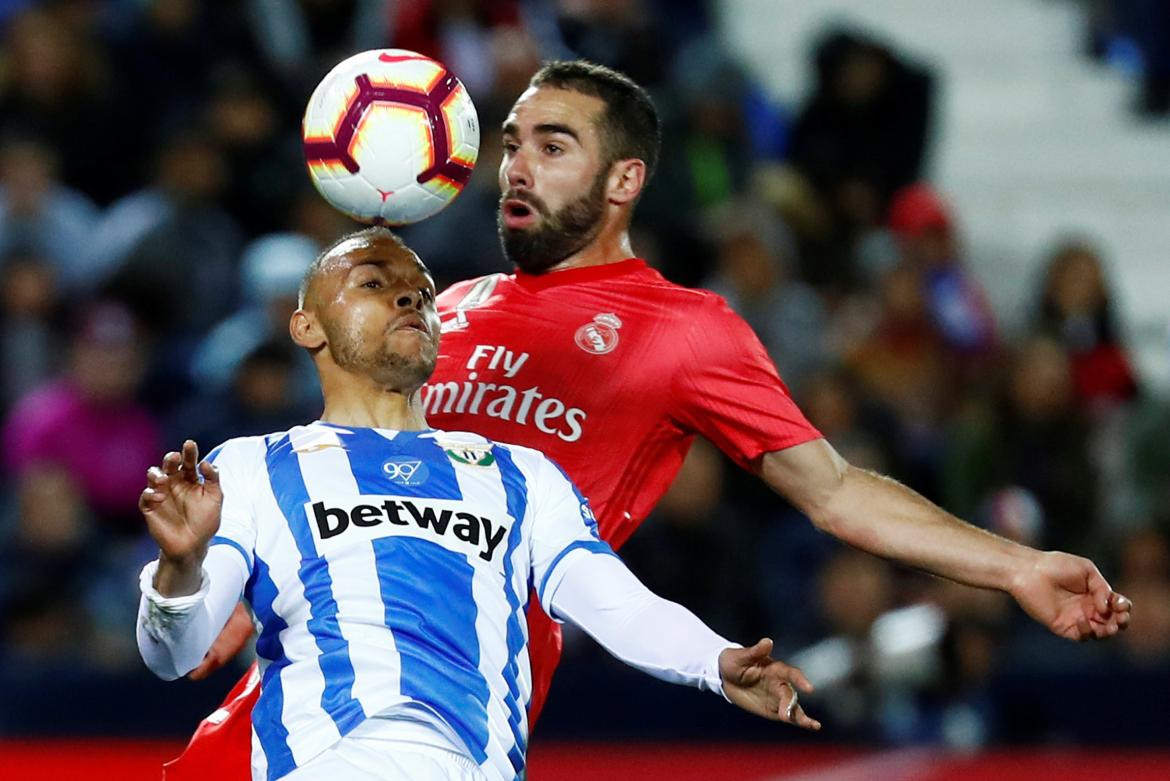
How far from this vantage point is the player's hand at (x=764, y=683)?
13.5 ft

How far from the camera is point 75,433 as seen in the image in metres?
9.69

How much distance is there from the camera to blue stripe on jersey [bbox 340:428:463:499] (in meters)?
4.54

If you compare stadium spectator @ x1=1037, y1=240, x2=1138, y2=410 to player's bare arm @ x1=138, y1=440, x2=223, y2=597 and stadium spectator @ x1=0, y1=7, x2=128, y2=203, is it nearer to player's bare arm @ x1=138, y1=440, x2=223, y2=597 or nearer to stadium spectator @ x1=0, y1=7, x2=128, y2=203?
stadium spectator @ x1=0, y1=7, x2=128, y2=203

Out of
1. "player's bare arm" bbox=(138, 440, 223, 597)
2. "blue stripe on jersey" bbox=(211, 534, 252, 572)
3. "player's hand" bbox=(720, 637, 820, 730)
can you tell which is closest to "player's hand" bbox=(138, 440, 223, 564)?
"player's bare arm" bbox=(138, 440, 223, 597)

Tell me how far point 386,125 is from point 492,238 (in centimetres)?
479

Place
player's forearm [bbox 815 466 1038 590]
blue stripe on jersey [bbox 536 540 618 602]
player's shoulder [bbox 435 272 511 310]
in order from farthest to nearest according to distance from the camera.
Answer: player's shoulder [bbox 435 272 511 310] → player's forearm [bbox 815 466 1038 590] → blue stripe on jersey [bbox 536 540 618 602]

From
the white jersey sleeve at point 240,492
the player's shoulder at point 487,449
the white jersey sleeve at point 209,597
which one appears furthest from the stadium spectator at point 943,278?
the white jersey sleeve at point 209,597

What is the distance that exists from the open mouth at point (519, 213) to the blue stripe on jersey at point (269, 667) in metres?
1.52

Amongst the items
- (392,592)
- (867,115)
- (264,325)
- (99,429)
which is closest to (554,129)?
(392,592)

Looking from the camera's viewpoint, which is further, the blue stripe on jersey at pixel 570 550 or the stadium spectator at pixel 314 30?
the stadium spectator at pixel 314 30

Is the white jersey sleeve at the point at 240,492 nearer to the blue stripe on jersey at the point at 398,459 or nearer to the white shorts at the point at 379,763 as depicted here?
the blue stripe on jersey at the point at 398,459

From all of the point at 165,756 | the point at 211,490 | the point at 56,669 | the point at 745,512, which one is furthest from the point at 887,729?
the point at 211,490

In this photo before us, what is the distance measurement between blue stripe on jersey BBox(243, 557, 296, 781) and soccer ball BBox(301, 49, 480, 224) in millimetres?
1197

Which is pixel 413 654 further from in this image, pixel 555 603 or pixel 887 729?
pixel 887 729
